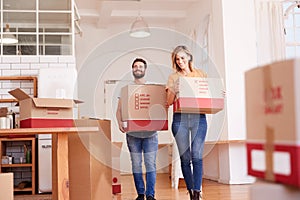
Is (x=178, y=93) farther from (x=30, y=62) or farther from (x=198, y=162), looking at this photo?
(x=30, y=62)

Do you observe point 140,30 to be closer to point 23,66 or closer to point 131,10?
point 131,10

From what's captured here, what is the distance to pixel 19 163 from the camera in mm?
5043

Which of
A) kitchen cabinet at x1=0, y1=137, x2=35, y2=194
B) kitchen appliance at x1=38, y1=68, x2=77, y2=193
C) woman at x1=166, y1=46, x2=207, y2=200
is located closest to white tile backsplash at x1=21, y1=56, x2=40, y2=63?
kitchen appliance at x1=38, y1=68, x2=77, y2=193

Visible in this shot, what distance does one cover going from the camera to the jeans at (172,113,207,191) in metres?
3.15

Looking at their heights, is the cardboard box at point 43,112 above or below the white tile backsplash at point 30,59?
below

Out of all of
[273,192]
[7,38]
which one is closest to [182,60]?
[273,192]

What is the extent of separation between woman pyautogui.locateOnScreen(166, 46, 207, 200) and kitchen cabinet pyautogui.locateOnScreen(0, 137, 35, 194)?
2296mm

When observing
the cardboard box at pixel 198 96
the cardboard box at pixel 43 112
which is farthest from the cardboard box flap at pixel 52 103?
the cardboard box at pixel 198 96

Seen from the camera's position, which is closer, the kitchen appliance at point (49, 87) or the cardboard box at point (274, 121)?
the cardboard box at point (274, 121)

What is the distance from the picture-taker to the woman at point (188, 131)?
315cm

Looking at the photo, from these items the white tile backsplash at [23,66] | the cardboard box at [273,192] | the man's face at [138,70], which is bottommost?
the cardboard box at [273,192]

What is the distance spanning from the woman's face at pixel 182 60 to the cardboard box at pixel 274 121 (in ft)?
7.01

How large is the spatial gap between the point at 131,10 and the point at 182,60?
405 cm

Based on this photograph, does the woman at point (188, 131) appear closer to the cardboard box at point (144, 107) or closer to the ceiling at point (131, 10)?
the cardboard box at point (144, 107)
